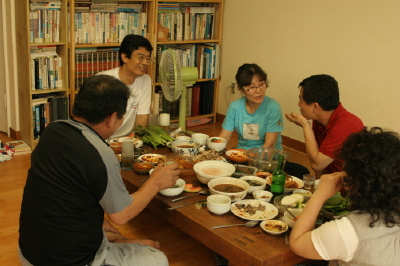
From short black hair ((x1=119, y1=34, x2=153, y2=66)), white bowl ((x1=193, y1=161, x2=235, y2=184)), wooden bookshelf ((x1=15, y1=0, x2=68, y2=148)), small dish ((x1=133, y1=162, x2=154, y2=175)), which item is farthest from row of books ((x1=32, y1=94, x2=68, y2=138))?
white bowl ((x1=193, y1=161, x2=235, y2=184))

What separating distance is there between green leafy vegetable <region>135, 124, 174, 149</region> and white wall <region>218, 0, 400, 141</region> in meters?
2.06

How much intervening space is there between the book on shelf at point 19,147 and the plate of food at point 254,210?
280cm

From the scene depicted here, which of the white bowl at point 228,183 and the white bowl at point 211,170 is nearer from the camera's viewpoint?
the white bowl at point 228,183

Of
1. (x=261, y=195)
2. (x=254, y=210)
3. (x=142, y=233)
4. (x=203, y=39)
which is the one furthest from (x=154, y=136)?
(x=203, y=39)

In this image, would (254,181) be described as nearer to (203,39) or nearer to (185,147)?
(185,147)

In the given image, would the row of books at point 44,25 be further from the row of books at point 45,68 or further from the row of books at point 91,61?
the row of books at point 91,61

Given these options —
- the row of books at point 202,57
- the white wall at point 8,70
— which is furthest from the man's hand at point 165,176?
the row of books at point 202,57

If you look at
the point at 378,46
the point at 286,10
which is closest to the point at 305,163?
the point at 378,46

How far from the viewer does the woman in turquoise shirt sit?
3105 mm

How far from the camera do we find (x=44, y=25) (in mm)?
4152

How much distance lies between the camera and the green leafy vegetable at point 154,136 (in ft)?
9.70

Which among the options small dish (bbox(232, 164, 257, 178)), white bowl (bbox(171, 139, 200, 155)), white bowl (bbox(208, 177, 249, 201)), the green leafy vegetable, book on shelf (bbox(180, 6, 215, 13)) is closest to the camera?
white bowl (bbox(208, 177, 249, 201))

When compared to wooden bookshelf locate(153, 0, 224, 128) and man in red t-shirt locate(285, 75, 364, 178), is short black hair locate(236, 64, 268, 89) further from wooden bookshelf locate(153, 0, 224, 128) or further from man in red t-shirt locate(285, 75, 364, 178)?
wooden bookshelf locate(153, 0, 224, 128)

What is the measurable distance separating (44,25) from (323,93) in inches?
104
